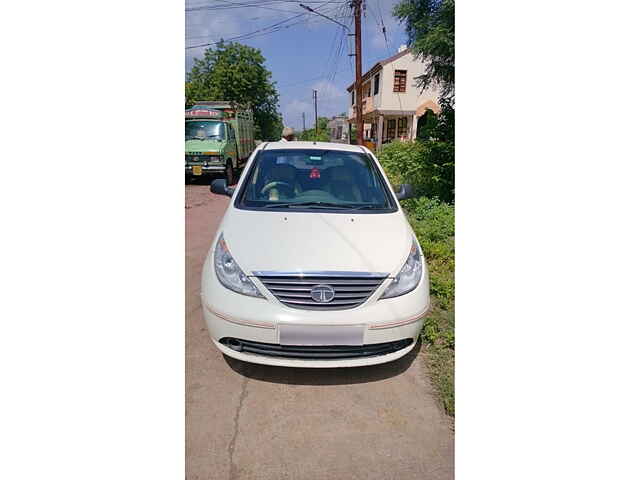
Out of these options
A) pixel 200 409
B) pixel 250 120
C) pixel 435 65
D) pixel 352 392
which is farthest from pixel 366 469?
pixel 250 120

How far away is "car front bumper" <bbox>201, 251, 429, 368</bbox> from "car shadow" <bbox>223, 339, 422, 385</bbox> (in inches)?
9.8

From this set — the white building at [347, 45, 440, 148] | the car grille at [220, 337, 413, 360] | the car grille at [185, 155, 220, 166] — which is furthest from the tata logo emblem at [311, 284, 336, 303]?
the white building at [347, 45, 440, 148]

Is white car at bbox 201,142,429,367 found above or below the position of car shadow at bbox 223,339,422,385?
above

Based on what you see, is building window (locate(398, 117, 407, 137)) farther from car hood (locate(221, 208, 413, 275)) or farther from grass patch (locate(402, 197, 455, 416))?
car hood (locate(221, 208, 413, 275))

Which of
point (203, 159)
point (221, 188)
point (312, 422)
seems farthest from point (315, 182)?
point (203, 159)

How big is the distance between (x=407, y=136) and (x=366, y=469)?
28.0 m

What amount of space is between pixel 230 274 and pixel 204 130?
11.6 meters

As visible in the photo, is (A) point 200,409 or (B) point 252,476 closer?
(B) point 252,476

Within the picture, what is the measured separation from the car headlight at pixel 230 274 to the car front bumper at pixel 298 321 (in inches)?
1.3

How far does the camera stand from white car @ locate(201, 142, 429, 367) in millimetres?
2230

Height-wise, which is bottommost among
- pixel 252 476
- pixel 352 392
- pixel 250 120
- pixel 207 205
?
pixel 252 476

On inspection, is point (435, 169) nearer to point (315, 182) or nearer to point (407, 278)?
point (315, 182)

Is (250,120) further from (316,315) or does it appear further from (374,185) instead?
(316,315)

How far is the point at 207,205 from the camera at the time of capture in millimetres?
8914
